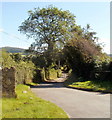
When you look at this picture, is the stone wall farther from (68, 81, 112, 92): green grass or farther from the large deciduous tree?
the large deciduous tree

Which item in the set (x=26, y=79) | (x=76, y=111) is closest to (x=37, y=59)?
(x=26, y=79)

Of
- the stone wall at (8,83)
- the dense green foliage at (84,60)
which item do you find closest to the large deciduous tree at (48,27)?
the dense green foliage at (84,60)

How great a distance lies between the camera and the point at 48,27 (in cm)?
3394

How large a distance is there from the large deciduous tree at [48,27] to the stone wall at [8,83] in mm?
24301

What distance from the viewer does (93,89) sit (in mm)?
13938

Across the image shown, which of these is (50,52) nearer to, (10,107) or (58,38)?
(58,38)

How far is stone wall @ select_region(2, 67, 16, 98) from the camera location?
9422 millimetres

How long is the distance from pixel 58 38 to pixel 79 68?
1447 cm

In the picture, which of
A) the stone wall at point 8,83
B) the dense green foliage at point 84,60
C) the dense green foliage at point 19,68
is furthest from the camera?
the dense green foliage at point 84,60

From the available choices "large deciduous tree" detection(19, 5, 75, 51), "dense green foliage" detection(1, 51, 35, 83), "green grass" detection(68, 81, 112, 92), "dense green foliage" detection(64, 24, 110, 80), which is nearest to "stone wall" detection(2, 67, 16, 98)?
"dense green foliage" detection(1, 51, 35, 83)

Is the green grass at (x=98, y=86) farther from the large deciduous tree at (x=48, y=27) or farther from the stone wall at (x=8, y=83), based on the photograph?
the large deciduous tree at (x=48, y=27)

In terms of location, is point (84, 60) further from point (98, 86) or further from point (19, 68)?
point (19, 68)

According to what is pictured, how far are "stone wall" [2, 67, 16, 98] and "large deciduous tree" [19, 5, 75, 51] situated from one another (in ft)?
79.7

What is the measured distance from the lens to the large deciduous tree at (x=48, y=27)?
33.8 m
